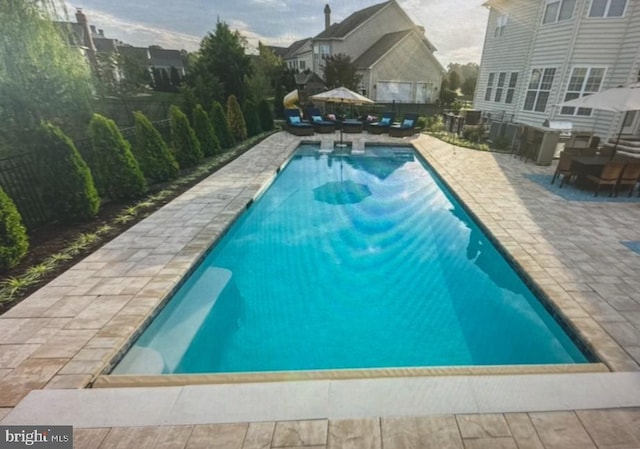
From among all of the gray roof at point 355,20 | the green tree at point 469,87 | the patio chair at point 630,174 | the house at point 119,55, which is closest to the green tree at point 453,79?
the green tree at point 469,87

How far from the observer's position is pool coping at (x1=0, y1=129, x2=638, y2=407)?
289 cm

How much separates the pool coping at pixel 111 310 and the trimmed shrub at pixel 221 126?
737cm

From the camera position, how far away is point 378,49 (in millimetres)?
27469

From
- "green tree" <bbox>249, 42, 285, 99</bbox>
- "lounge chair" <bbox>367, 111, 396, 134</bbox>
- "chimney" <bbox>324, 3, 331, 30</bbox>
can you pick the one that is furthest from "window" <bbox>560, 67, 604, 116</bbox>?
"chimney" <bbox>324, 3, 331, 30</bbox>

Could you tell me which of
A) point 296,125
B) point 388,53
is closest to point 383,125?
point 296,125

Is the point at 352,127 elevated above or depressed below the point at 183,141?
below

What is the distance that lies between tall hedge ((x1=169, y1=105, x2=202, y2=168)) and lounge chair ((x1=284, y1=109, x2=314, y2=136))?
22.2 ft

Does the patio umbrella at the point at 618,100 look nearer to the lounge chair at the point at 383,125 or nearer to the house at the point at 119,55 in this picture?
the lounge chair at the point at 383,125

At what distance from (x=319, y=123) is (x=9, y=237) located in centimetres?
1437

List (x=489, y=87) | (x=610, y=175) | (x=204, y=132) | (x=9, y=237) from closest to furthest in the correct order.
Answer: (x=9, y=237) → (x=610, y=175) → (x=204, y=132) → (x=489, y=87)

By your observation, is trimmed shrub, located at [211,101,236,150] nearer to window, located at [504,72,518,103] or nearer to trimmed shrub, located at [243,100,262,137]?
trimmed shrub, located at [243,100,262,137]

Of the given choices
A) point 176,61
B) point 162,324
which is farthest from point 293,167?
point 176,61

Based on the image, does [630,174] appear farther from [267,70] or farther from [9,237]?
[267,70]

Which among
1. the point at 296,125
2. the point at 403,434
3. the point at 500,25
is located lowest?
the point at 403,434
